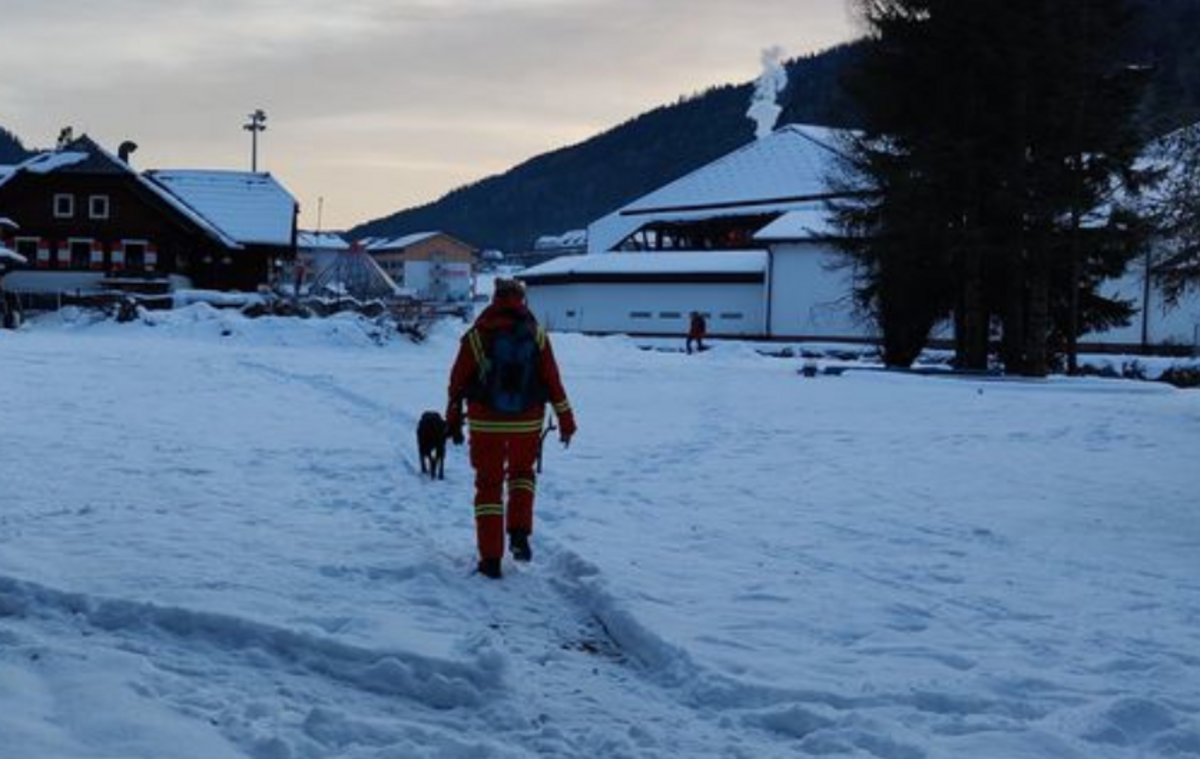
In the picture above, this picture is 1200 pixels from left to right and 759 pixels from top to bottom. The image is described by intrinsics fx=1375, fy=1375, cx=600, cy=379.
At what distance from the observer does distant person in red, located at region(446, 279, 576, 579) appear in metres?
7.71

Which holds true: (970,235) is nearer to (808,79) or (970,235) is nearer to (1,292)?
(1,292)

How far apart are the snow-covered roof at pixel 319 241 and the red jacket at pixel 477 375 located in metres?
126

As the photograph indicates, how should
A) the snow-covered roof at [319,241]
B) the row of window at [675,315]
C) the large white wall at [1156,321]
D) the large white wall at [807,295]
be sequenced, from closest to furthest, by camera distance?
the large white wall at [1156,321], the large white wall at [807,295], the row of window at [675,315], the snow-covered roof at [319,241]

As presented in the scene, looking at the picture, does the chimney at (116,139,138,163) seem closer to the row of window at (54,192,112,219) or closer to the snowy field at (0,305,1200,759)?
the row of window at (54,192,112,219)

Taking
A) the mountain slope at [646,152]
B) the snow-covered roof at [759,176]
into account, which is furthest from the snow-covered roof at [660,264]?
the mountain slope at [646,152]

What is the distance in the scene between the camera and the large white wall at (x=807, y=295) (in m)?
51.5

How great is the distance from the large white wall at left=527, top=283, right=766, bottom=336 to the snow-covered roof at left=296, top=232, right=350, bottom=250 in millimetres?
75596

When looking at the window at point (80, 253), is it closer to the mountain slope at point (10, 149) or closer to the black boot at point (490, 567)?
the black boot at point (490, 567)

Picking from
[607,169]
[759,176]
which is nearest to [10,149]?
[607,169]

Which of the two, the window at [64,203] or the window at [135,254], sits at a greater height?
the window at [64,203]

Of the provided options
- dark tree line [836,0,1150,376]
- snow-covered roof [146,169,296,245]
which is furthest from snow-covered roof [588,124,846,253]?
dark tree line [836,0,1150,376]

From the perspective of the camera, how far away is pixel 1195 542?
950cm

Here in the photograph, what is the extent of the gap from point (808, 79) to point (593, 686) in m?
111

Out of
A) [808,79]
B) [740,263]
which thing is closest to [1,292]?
[740,263]
